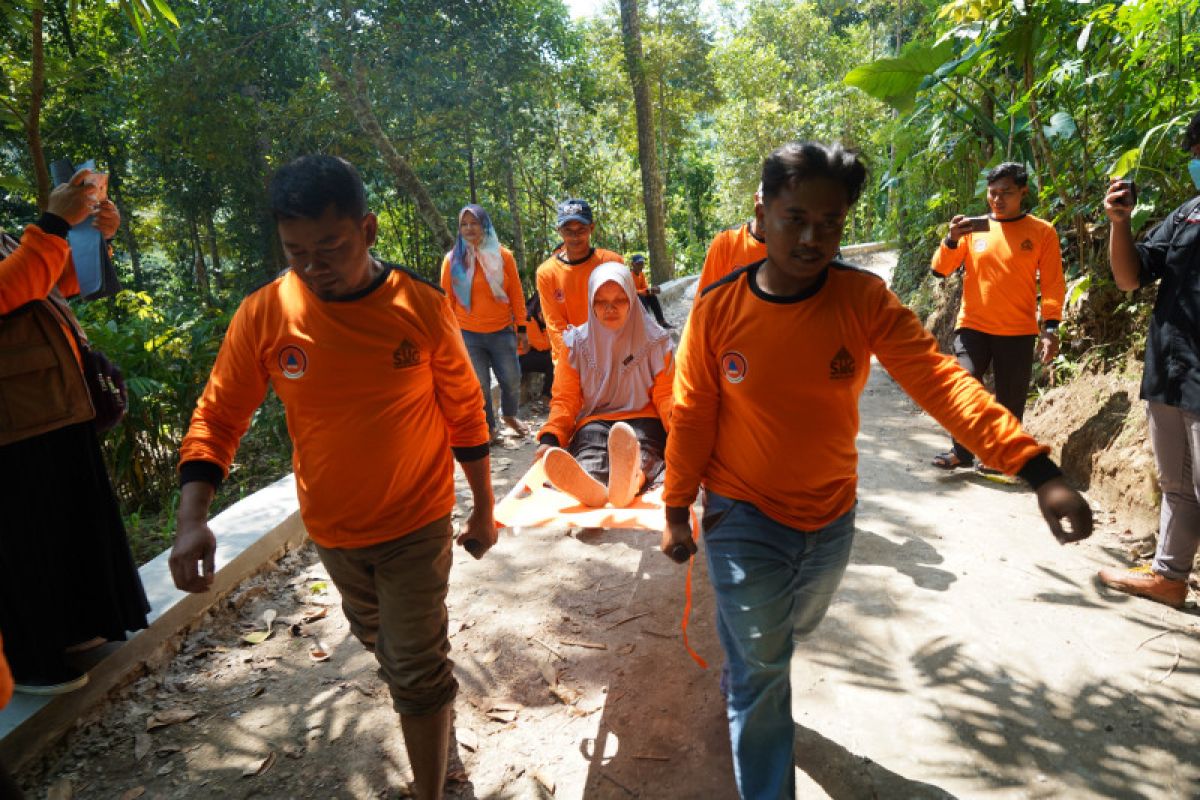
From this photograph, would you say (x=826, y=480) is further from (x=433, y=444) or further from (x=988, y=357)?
(x=988, y=357)

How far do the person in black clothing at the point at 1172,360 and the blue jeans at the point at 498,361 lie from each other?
13.9ft

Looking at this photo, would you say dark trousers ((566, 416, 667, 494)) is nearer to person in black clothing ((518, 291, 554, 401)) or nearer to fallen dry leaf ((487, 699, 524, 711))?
fallen dry leaf ((487, 699, 524, 711))

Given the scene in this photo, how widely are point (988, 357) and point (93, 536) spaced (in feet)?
17.0

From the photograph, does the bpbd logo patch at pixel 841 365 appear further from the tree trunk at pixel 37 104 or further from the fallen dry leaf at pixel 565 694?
the tree trunk at pixel 37 104

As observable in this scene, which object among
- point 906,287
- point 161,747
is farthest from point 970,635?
point 906,287

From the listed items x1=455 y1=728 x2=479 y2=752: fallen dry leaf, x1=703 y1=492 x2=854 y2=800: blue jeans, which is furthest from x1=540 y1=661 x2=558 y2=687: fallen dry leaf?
x1=703 y1=492 x2=854 y2=800: blue jeans

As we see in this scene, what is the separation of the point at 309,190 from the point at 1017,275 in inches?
170

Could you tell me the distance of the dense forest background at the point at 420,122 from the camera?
4512 millimetres

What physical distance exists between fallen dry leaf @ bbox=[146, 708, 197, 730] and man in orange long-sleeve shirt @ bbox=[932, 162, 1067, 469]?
486 cm

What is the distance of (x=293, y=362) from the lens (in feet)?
6.41

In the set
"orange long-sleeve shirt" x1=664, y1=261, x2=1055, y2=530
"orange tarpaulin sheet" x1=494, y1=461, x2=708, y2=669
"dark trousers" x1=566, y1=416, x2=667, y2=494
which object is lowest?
"orange tarpaulin sheet" x1=494, y1=461, x2=708, y2=669

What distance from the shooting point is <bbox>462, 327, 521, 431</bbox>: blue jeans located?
18.9 feet

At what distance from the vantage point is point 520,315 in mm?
5902

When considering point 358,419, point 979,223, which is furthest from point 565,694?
point 979,223
